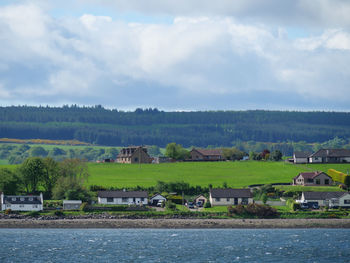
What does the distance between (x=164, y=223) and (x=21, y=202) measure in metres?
23.2

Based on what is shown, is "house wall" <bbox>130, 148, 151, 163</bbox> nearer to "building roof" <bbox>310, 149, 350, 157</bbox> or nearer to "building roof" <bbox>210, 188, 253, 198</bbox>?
"building roof" <bbox>310, 149, 350, 157</bbox>

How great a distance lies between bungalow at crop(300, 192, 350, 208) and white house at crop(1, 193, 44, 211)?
140ft

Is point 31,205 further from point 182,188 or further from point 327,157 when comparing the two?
point 327,157

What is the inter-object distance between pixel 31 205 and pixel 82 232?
16.0 meters

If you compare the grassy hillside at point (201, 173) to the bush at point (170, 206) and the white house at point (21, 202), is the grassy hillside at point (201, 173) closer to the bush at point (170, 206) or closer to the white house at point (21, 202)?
the bush at point (170, 206)

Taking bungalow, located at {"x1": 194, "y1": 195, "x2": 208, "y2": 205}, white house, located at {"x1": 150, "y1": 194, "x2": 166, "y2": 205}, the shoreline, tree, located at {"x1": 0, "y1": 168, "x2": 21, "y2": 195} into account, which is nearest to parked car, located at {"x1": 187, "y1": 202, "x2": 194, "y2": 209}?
bungalow, located at {"x1": 194, "y1": 195, "x2": 208, "y2": 205}

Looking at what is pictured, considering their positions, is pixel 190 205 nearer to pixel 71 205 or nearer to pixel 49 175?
pixel 71 205

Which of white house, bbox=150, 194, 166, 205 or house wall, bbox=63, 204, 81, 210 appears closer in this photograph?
house wall, bbox=63, 204, 81, 210

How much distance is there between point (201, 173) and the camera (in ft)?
492

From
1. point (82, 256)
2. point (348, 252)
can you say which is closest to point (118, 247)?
point (82, 256)

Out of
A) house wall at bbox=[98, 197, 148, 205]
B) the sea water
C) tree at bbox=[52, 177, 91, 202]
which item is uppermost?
tree at bbox=[52, 177, 91, 202]

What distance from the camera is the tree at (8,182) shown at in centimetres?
11756

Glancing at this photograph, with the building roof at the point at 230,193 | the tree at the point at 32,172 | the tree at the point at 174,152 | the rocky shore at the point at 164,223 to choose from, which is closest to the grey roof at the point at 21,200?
the rocky shore at the point at 164,223

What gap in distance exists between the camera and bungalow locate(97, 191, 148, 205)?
11719cm
